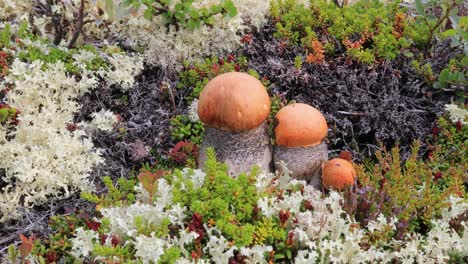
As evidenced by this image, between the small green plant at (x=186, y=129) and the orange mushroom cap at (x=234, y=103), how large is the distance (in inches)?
24.6

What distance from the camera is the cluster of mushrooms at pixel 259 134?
2992mm

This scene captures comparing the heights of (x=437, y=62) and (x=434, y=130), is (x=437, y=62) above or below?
above

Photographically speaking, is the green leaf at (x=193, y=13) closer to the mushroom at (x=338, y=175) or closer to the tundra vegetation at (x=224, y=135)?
the tundra vegetation at (x=224, y=135)

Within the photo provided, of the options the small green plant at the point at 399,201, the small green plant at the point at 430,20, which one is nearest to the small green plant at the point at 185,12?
the small green plant at the point at 430,20

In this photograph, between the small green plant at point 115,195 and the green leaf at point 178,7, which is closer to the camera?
the small green plant at point 115,195

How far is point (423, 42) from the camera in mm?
4367

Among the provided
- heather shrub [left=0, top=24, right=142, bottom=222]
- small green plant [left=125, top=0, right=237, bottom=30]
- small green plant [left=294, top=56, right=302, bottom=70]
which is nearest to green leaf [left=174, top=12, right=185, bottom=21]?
small green plant [left=125, top=0, right=237, bottom=30]

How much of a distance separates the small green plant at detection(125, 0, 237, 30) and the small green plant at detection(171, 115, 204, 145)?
908mm

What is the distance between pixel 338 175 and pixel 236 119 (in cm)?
71

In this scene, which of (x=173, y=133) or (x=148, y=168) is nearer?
(x=148, y=168)

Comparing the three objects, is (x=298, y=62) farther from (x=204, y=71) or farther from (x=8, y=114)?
(x=8, y=114)

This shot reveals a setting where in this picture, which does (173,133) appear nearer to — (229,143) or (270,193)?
(229,143)

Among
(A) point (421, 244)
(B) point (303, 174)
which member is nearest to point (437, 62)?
(B) point (303, 174)

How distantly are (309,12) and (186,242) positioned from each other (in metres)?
2.89
